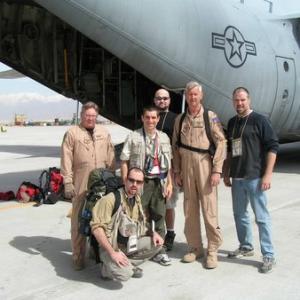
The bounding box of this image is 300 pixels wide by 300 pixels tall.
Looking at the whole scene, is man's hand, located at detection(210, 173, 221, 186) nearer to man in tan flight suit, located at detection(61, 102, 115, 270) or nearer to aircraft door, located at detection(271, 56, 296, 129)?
man in tan flight suit, located at detection(61, 102, 115, 270)

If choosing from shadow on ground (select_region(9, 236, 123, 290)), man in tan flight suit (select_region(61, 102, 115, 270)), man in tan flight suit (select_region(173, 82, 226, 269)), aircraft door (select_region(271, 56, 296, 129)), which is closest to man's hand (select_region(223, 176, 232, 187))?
man in tan flight suit (select_region(173, 82, 226, 269))

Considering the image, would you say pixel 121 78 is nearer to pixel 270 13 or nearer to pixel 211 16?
pixel 211 16

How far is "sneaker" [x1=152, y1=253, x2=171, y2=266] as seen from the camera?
516 centimetres

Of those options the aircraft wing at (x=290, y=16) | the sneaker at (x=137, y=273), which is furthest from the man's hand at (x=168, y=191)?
the aircraft wing at (x=290, y=16)

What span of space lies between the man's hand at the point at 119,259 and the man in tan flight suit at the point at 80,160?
2.31 feet

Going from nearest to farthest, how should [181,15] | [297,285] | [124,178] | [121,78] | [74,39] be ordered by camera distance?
[297,285], [124,178], [181,15], [74,39], [121,78]

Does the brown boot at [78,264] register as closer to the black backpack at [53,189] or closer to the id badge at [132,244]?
the id badge at [132,244]

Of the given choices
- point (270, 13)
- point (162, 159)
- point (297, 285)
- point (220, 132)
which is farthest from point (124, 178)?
point (270, 13)

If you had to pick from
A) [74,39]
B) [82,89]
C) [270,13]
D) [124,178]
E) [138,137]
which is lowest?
[124,178]

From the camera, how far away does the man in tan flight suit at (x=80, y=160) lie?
5.07m

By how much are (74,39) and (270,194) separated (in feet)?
16.7

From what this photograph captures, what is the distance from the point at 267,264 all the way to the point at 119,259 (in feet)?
5.13

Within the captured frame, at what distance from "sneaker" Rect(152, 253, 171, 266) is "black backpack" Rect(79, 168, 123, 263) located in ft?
2.21

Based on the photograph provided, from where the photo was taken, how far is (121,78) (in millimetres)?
11062
